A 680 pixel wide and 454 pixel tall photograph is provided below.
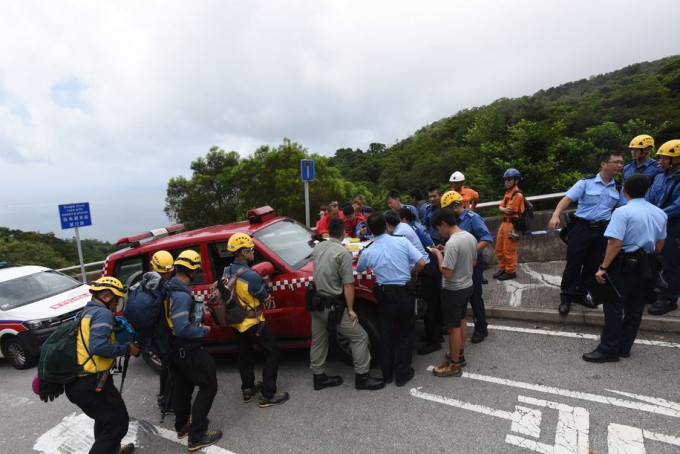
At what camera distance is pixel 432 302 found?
14.0ft

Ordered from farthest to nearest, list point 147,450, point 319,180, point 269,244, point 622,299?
point 319,180
point 269,244
point 622,299
point 147,450

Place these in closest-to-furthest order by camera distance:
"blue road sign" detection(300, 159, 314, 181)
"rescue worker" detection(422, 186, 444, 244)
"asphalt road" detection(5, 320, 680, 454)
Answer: "asphalt road" detection(5, 320, 680, 454), "rescue worker" detection(422, 186, 444, 244), "blue road sign" detection(300, 159, 314, 181)

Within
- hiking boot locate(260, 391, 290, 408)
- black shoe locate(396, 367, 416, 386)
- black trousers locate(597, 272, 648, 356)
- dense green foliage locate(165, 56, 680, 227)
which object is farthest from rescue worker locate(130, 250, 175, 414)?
dense green foliage locate(165, 56, 680, 227)

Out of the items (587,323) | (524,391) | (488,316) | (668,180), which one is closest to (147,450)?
(524,391)

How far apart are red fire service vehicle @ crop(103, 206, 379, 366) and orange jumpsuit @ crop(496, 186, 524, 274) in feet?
9.42

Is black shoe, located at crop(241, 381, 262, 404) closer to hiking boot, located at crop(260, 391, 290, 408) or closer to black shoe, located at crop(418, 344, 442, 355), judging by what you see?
hiking boot, located at crop(260, 391, 290, 408)

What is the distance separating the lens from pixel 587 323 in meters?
4.23

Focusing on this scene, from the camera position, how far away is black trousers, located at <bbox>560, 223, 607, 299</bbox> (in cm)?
418

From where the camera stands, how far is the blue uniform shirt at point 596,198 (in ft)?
13.4

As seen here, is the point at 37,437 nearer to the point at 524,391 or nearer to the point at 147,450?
the point at 147,450

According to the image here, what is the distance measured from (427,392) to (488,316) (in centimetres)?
190

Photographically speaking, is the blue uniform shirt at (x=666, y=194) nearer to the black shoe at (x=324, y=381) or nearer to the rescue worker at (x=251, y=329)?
the black shoe at (x=324, y=381)

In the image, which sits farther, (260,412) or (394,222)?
(394,222)

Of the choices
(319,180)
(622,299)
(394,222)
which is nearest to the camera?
(622,299)
